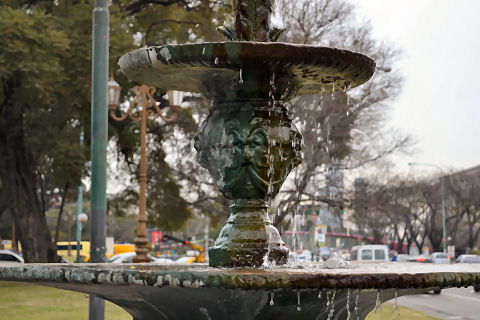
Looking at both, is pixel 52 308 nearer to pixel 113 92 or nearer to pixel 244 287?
pixel 113 92

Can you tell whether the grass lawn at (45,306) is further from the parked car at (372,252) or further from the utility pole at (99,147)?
the parked car at (372,252)

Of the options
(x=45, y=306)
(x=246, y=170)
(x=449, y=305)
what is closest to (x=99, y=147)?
(x=246, y=170)

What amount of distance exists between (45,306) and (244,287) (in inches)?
621

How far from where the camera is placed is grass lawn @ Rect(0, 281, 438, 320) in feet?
52.0

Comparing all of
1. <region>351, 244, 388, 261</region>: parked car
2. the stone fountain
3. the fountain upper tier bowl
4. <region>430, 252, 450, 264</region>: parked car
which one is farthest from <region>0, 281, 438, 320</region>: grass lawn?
<region>430, 252, 450, 264</region>: parked car

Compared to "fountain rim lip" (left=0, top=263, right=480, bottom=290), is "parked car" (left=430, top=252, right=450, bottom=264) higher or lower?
lower

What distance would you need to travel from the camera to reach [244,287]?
3.39m

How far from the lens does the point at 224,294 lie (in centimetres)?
377

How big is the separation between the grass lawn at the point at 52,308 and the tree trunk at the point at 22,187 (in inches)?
107

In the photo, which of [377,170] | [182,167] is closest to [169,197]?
[182,167]

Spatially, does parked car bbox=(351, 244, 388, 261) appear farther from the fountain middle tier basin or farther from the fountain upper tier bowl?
the fountain middle tier basin

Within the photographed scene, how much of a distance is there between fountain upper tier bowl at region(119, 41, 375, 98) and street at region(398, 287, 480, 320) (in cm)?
1482

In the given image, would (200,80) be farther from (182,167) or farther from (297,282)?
(182,167)

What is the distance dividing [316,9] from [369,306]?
2351 centimetres
